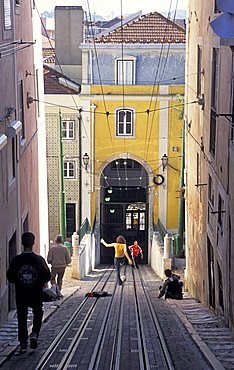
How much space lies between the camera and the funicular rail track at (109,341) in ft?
25.1

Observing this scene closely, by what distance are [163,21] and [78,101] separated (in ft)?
17.4

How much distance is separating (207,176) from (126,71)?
1806cm

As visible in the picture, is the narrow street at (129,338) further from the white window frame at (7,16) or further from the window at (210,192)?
the white window frame at (7,16)

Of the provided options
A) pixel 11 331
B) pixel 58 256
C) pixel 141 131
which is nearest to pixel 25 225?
pixel 58 256

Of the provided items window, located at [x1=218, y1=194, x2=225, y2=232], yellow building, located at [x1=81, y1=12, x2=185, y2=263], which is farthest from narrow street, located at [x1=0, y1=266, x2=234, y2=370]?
yellow building, located at [x1=81, y1=12, x2=185, y2=263]

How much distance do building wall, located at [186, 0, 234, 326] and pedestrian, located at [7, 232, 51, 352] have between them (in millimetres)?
3301

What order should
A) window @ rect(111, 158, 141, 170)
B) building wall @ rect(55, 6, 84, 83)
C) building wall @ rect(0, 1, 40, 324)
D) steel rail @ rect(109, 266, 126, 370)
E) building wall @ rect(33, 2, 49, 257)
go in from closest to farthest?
1. steel rail @ rect(109, 266, 126, 370)
2. building wall @ rect(0, 1, 40, 324)
3. building wall @ rect(33, 2, 49, 257)
4. window @ rect(111, 158, 141, 170)
5. building wall @ rect(55, 6, 84, 83)

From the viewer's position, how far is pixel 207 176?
1513 cm

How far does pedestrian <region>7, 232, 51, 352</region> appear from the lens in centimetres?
788

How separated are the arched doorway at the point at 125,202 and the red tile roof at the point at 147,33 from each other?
18.0 feet

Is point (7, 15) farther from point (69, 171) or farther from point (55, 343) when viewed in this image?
point (69, 171)

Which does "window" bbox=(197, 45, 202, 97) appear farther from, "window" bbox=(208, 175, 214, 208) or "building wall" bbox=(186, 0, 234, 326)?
"window" bbox=(208, 175, 214, 208)

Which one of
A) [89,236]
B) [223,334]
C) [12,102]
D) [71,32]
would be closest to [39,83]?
[12,102]

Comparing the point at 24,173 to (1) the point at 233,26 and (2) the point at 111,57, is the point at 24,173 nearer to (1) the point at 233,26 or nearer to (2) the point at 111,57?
(1) the point at 233,26
